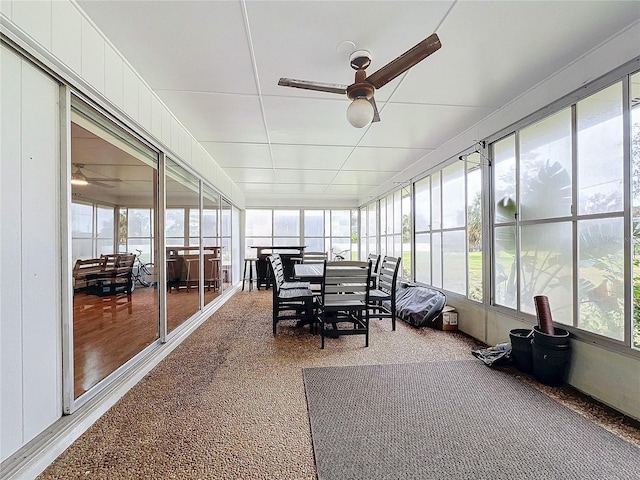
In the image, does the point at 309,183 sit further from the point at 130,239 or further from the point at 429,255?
the point at 130,239


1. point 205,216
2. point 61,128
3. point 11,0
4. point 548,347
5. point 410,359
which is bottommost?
point 410,359

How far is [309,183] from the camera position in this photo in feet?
21.2

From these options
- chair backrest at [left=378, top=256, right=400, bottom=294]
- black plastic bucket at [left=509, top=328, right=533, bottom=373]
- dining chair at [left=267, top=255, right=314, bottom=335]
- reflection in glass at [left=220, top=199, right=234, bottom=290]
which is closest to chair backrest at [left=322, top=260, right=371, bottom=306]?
dining chair at [left=267, top=255, right=314, bottom=335]

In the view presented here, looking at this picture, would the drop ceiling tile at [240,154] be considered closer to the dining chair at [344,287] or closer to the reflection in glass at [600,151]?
the dining chair at [344,287]

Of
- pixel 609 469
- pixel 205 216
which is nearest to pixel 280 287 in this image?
pixel 205 216

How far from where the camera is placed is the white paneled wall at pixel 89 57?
54.1 inches

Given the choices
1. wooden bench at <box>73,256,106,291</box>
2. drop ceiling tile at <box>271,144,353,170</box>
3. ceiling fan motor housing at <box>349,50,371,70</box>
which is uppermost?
drop ceiling tile at <box>271,144,353,170</box>

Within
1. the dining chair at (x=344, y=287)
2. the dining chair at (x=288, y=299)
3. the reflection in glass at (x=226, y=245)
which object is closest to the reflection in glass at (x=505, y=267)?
the dining chair at (x=344, y=287)

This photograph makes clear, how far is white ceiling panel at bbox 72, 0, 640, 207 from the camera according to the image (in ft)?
5.38

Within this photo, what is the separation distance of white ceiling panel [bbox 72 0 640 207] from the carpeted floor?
6.10ft

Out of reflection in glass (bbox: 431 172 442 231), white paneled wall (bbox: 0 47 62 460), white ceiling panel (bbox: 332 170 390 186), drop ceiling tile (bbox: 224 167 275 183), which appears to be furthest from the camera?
white ceiling panel (bbox: 332 170 390 186)

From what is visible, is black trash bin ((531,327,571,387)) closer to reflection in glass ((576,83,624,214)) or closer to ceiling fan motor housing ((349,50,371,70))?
reflection in glass ((576,83,624,214))

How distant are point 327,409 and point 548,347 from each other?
180 centimetres

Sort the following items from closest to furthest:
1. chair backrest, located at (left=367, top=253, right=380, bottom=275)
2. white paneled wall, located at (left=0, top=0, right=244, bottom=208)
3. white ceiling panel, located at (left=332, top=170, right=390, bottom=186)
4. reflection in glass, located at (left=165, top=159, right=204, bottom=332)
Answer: white paneled wall, located at (left=0, top=0, right=244, bottom=208) < reflection in glass, located at (left=165, top=159, right=204, bottom=332) < chair backrest, located at (left=367, top=253, right=380, bottom=275) < white ceiling panel, located at (left=332, top=170, right=390, bottom=186)
